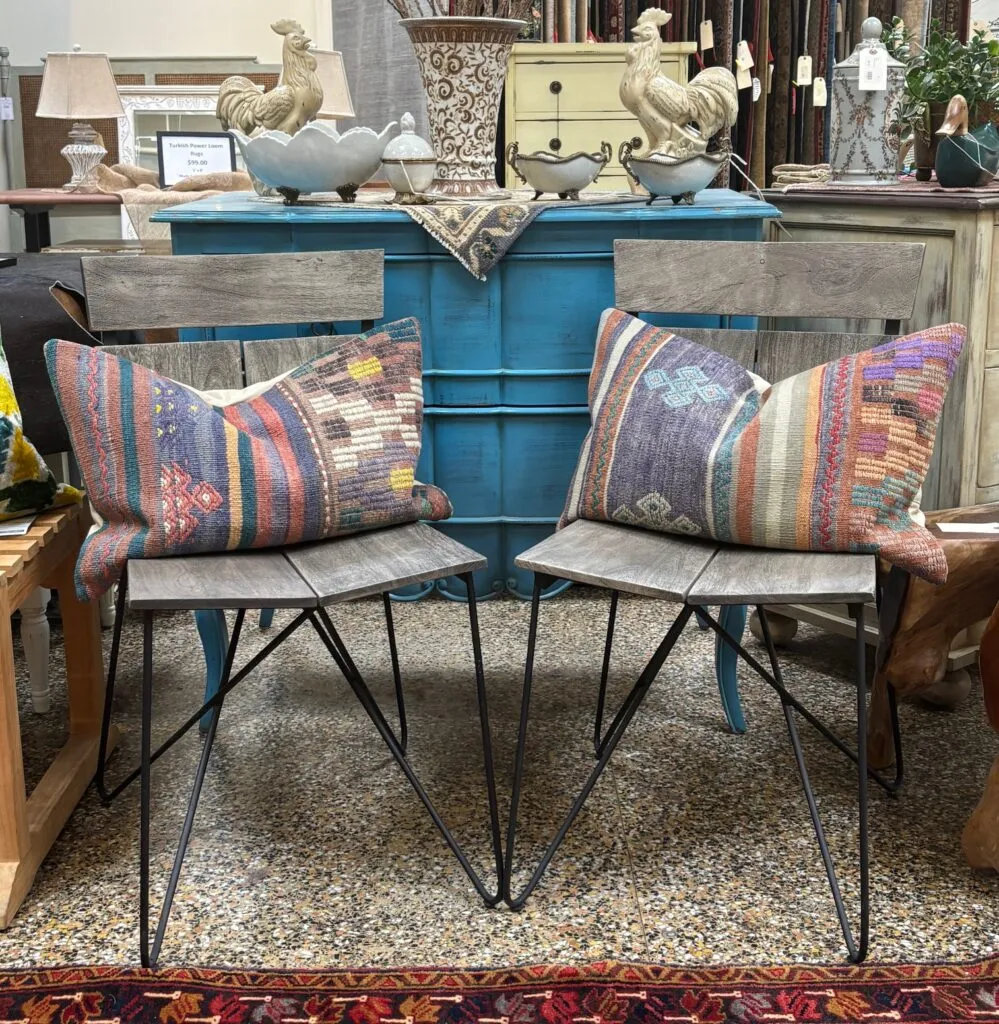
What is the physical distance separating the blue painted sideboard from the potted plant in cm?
38

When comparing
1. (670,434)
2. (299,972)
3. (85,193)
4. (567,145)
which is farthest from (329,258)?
(85,193)

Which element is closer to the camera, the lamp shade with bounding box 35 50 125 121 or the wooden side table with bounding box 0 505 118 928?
the wooden side table with bounding box 0 505 118 928

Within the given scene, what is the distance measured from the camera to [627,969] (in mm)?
1769

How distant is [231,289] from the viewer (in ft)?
7.61

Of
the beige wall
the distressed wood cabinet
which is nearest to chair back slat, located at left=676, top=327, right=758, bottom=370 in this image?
the distressed wood cabinet

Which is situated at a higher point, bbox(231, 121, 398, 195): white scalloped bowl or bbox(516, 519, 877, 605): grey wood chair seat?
bbox(231, 121, 398, 195): white scalloped bowl

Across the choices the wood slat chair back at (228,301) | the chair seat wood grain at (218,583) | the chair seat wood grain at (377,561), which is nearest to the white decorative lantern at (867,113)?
the wood slat chair back at (228,301)

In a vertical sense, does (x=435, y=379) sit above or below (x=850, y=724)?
above

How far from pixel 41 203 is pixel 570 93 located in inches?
97.3

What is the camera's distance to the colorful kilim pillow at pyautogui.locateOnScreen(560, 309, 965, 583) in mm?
1949

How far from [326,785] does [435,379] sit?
1177mm

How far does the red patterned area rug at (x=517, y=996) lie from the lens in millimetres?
1677

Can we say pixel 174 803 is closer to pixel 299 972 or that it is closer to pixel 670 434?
pixel 299 972

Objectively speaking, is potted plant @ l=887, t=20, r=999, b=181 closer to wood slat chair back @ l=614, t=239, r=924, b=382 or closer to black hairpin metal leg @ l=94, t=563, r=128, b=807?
wood slat chair back @ l=614, t=239, r=924, b=382
